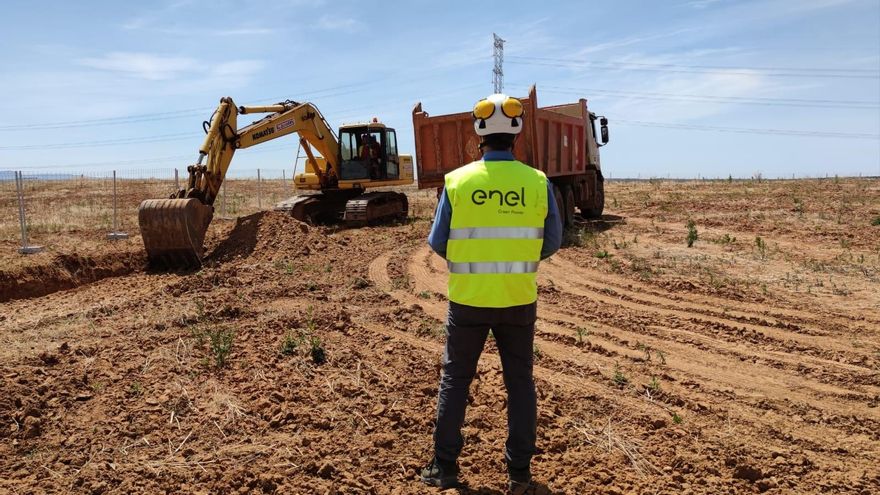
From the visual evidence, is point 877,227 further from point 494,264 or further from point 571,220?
point 494,264

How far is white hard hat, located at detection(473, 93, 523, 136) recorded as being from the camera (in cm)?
339

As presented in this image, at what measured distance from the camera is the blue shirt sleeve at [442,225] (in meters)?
3.51

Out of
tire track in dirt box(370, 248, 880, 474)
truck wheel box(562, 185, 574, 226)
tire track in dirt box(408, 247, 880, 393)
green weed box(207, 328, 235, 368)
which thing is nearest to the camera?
tire track in dirt box(370, 248, 880, 474)

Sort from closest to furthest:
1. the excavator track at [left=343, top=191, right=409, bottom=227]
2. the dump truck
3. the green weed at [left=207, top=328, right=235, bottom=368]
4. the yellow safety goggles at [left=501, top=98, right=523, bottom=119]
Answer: the yellow safety goggles at [left=501, top=98, right=523, bottom=119] → the green weed at [left=207, top=328, right=235, bottom=368] → the dump truck → the excavator track at [left=343, top=191, right=409, bottom=227]

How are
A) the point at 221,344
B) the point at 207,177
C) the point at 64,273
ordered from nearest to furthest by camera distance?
the point at 221,344 < the point at 64,273 < the point at 207,177

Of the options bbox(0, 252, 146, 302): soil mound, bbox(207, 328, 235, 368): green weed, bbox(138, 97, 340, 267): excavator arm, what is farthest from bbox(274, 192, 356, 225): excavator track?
bbox(207, 328, 235, 368): green weed

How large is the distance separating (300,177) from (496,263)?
14.7 m

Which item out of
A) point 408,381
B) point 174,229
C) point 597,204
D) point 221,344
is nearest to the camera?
point 408,381

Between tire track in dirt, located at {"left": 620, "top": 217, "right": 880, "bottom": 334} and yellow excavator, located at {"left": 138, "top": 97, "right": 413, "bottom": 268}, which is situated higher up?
yellow excavator, located at {"left": 138, "top": 97, "right": 413, "bottom": 268}

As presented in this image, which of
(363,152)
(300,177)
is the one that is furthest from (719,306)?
(300,177)

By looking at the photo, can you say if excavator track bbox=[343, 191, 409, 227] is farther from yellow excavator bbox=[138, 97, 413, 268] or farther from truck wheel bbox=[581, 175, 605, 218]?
truck wheel bbox=[581, 175, 605, 218]

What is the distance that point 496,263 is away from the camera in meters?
3.46

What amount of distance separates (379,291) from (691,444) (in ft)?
17.5

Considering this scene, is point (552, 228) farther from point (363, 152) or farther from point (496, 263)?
point (363, 152)
